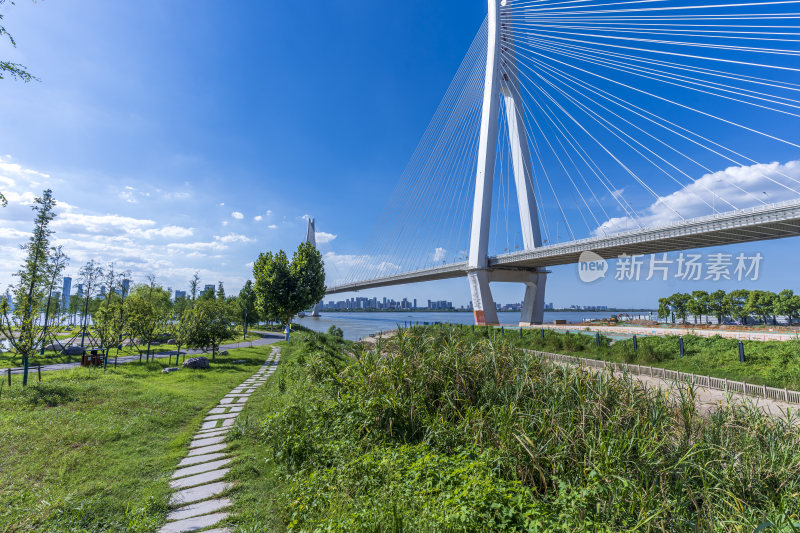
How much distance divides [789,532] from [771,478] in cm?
121

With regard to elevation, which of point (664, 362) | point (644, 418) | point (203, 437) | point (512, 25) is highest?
point (512, 25)

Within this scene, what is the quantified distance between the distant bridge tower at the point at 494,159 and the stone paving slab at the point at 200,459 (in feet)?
87.3

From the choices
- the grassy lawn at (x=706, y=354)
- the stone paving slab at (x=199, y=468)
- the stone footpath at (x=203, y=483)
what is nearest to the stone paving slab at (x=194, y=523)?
the stone footpath at (x=203, y=483)

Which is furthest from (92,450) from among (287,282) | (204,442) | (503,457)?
(287,282)

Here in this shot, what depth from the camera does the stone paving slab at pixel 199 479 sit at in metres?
3.85

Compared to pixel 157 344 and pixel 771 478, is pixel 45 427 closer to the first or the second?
pixel 771 478

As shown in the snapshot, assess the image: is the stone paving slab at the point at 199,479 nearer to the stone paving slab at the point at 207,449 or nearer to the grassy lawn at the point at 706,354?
the stone paving slab at the point at 207,449

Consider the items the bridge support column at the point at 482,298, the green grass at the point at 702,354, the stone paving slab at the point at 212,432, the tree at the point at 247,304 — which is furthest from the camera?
the tree at the point at 247,304

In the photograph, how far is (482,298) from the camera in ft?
102

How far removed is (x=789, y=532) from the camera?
2.21m

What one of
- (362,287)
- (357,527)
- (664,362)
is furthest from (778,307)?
(357,527)

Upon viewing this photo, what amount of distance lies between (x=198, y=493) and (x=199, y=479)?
0.38m

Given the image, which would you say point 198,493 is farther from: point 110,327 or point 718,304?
point 718,304

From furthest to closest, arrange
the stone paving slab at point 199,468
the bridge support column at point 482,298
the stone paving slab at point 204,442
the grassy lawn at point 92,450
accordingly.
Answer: the bridge support column at point 482,298 → the stone paving slab at point 204,442 → the stone paving slab at point 199,468 → the grassy lawn at point 92,450
